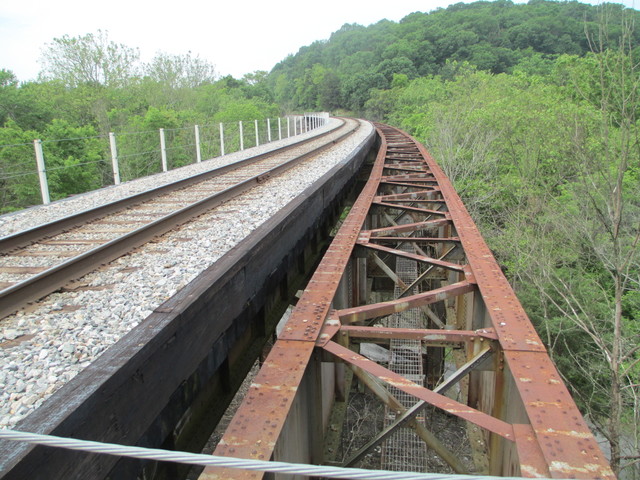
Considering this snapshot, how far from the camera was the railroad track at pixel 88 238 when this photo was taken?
3.72 meters

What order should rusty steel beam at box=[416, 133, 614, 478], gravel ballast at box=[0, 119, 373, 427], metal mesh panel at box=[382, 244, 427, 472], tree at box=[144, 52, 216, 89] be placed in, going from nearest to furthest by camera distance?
rusty steel beam at box=[416, 133, 614, 478]
gravel ballast at box=[0, 119, 373, 427]
metal mesh panel at box=[382, 244, 427, 472]
tree at box=[144, 52, 216, 89]

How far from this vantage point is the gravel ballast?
2.39 m

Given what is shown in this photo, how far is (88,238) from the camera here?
5371 mm

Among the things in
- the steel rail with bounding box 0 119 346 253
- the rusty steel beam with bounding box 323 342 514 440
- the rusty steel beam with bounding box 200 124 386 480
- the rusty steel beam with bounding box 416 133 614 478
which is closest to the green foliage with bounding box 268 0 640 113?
the steel rail with bounding box 0 119 346 253

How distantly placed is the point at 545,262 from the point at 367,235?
10.6 meters

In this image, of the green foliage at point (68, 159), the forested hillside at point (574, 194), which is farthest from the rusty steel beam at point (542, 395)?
the green foliage at point (68, 159)

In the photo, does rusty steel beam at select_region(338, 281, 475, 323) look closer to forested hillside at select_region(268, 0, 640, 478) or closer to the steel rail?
the steel rail

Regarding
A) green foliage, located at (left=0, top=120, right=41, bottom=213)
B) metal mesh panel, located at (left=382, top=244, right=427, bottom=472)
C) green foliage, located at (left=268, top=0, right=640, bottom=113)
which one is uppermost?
green foliage, located at (left=268, top=0, right=640, bottom=113)

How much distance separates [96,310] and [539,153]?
63.7 ft

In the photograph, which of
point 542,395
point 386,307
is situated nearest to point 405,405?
point 386,307

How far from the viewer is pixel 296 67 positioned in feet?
536

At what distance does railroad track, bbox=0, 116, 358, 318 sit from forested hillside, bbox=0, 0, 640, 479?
17.4ft

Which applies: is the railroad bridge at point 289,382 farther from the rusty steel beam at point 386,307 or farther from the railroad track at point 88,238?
the railroad track at point 88,238

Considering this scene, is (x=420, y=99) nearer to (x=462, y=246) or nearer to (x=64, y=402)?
(x=462, y=246)
